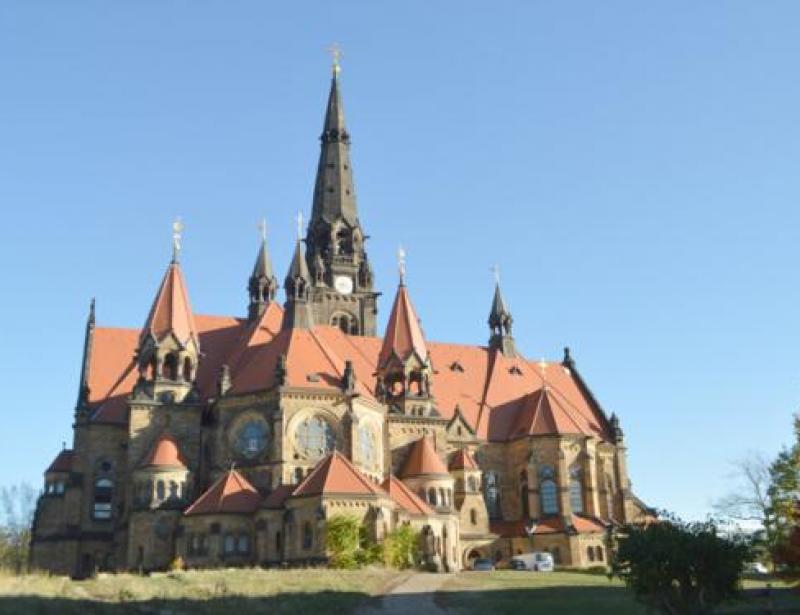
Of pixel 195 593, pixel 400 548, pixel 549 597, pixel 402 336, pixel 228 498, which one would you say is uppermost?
pixel 402 336

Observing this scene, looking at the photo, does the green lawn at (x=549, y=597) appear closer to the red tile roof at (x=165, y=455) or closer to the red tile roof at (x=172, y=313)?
the red tile roof at (x=165, y=455)

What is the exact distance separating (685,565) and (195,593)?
51.7ft

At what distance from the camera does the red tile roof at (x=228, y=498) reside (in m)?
53.2

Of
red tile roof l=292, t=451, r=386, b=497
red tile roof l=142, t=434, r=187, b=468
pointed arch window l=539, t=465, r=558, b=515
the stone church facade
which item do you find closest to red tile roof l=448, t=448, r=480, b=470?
the stone church facade

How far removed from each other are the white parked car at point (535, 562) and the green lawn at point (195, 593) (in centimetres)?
1948

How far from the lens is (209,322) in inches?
2771

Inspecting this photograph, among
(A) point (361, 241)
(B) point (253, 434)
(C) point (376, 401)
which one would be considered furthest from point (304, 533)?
(A) point (361, 241)

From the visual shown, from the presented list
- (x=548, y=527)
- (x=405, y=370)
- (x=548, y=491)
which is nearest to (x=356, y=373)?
(x=405, y=370)

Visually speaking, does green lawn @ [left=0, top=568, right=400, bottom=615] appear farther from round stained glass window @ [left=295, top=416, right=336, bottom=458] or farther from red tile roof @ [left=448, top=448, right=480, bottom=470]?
red tile roof @ [left=448, top=448, right=480, bottom=470]

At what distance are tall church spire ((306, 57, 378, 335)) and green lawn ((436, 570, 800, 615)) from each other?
124 ft

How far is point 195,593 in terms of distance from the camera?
32.1 m

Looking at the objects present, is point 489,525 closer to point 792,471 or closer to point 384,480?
point 384,480

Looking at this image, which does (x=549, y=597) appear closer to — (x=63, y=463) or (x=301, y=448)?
(x=301, y=448)

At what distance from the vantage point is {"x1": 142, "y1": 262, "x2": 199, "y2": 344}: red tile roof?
61531mm
